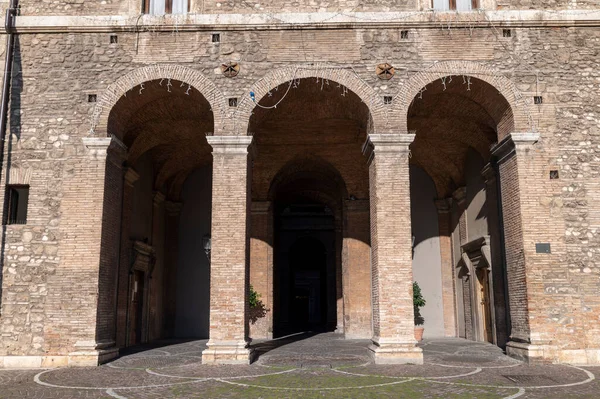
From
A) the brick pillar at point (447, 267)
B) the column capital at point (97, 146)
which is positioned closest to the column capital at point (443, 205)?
the brick pillar at point (447, 267)

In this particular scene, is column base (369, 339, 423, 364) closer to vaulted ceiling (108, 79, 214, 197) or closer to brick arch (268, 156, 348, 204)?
vaulted ceiling (108, 79, 214, 197)

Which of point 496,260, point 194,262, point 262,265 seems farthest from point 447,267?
point 194,262

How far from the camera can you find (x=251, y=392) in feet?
24.9

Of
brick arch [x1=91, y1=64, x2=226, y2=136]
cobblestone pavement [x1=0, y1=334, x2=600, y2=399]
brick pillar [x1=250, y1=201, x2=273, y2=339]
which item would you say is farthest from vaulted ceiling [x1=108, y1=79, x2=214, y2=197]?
cobblestone pavement [x1=0, y1=334, x2=600, y2=399]

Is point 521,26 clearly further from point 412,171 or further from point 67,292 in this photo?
point 67,292

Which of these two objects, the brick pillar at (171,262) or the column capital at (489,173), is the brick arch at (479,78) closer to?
the column capital at (489,173)

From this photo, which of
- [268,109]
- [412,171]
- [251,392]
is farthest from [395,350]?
[412,171]

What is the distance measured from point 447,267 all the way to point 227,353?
9135 millimetres

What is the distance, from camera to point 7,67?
11.6 metres

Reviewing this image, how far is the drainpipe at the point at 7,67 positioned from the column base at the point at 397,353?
8.89 metres

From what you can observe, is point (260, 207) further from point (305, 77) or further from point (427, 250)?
point (305, 77)

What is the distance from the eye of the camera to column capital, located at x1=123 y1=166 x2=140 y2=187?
1356cm

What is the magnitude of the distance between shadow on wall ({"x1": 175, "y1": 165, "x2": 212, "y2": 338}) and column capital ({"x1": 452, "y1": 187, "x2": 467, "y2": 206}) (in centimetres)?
810

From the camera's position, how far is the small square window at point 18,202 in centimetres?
1130
